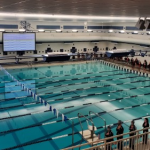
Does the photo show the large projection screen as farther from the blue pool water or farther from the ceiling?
the ceiling

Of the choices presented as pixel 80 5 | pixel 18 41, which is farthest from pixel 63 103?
pixel 18 41

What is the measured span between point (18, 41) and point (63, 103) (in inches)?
500

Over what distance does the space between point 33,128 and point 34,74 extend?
10.7m

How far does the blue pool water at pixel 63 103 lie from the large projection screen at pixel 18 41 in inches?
119

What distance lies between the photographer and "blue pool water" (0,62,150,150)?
363 inches

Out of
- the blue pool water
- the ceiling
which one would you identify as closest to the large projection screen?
the blue pool water

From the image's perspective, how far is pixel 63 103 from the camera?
1303 cm

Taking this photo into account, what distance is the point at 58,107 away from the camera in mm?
12406

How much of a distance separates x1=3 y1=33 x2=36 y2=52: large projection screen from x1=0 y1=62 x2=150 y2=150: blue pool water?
3018 mm

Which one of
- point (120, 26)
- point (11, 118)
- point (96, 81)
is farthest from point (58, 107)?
point (120, 26)

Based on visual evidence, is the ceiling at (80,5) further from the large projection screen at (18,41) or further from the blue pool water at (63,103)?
the large projection screen at (18,41)

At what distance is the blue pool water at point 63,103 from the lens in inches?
363

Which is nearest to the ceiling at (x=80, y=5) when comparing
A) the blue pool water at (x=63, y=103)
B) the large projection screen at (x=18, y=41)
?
the blue pool water at (x=63, y=103)

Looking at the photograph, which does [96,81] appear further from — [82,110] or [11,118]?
[11,118]
